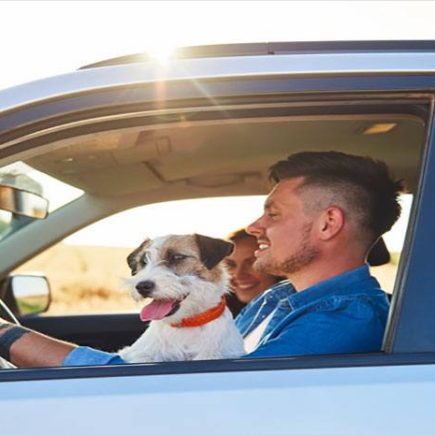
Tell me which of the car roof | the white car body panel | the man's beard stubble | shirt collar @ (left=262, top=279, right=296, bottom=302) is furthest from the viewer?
shirt collar @ (left=262, top=279, right=296, bottom=302)

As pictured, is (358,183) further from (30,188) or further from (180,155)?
(30,188)

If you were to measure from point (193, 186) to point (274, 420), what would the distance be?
2.38 m

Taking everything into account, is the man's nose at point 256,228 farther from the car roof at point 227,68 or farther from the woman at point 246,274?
the woman at point 246,274

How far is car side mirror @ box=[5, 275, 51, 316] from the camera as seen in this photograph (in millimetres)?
5145

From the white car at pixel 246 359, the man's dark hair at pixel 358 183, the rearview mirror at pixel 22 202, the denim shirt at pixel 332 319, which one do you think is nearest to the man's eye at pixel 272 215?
the man's dark hair at pixel 358 183

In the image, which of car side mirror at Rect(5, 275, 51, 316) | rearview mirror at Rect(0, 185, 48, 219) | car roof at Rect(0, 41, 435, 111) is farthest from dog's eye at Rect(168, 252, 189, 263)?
car side mirror at Rect(5, 275, 51, 316)

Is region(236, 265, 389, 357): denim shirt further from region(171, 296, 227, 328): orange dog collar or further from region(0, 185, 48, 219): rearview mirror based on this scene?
region(0, 185, 48, 219): rearview mirror

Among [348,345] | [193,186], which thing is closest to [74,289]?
[193,186]

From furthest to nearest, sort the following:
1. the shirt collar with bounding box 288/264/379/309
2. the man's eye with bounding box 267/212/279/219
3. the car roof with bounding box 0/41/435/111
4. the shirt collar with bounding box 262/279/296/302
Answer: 1. the shirt collar with bounding box 262/279/296/302
2. the man's eye with bounding box 267/212/279/219
3. the shirt collar with bounding box 288/264/379/309
4. the car roof with bounding box 0/41/435/111

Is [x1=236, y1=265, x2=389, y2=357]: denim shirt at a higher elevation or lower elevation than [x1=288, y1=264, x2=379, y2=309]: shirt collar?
lower

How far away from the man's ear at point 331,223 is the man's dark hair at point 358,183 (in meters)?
0.03

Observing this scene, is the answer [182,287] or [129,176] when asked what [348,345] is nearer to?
[182,287]

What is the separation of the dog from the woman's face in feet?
4.27

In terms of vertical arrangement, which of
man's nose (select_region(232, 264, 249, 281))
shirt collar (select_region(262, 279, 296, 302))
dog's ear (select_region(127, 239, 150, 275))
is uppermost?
man's nose (select_region(232, 264, 249, 281))
